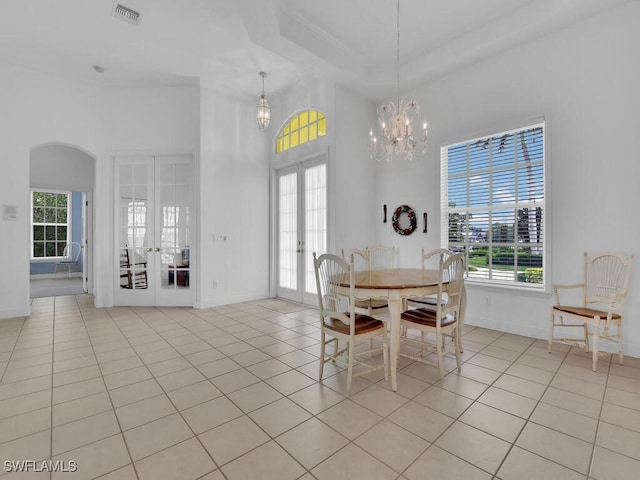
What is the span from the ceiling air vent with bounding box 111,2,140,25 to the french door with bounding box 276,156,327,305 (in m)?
2.91

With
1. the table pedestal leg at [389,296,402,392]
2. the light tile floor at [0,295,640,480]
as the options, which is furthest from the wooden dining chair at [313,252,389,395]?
the light tile floor at [0,295,640,480]

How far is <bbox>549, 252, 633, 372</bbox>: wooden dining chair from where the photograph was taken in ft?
9.71

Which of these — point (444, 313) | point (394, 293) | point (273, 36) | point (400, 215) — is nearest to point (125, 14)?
point (273, 36)

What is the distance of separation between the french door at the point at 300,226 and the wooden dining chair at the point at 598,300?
3178mm

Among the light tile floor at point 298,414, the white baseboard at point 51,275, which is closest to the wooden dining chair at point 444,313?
the light tile floor at point 298,414

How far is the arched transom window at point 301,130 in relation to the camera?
5172 mm

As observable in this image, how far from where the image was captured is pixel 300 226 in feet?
18.3

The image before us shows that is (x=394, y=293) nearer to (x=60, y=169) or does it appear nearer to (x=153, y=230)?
(x=153, y=230)

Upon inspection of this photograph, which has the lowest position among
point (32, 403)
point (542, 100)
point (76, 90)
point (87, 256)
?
point (32, 403)

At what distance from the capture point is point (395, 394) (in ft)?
7.98

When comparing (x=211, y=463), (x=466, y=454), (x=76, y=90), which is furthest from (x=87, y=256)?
(x=466, y=454)

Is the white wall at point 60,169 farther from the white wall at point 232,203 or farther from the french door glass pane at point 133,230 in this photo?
the white wall at point 232,203

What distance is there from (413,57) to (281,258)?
3937 mm

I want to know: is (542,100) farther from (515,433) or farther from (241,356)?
(241,356)
